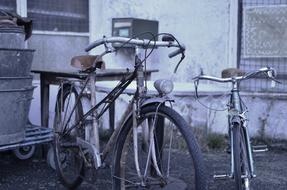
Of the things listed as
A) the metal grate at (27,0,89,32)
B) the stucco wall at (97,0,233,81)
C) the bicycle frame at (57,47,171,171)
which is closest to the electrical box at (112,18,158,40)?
the stucco wall at (97,0,233,81)

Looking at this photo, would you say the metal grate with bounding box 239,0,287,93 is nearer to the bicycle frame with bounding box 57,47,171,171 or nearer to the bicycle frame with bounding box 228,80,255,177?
the bicycle frame with bounding box 228,80,255,177

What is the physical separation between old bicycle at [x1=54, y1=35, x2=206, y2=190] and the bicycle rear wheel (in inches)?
13.4

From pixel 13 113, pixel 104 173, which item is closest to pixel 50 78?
pixel 13 113

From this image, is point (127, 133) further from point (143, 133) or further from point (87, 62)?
point (87, 62)

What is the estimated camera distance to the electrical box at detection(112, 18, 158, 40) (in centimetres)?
678

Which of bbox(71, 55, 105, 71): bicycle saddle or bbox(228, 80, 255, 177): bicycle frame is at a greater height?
bbox(71, 55, 105, 71): bicycle saddle

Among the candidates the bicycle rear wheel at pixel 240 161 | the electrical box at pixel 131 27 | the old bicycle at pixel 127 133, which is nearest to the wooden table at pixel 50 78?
the old bicycle at pixel 127 133

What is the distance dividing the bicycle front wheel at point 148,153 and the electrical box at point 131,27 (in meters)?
3.03

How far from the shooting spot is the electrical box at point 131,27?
6781 mm

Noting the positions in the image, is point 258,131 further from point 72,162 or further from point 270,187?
point 72,162

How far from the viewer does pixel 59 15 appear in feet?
22.5

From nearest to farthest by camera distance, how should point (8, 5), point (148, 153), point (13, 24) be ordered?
point (148, 153) → point (13, 24) → point (8, 5)

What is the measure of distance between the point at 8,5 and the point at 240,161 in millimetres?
3951

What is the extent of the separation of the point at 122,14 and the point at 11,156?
250 cm
